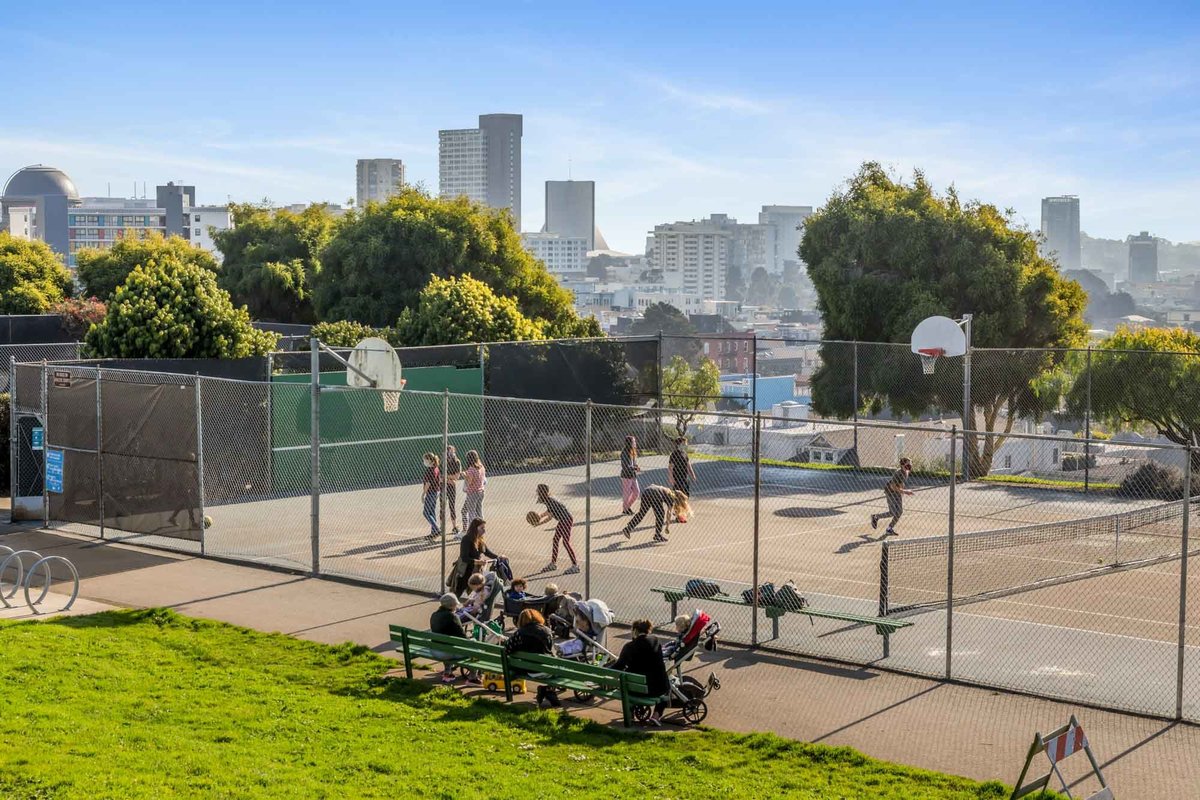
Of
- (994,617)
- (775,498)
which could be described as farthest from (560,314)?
(994,617)

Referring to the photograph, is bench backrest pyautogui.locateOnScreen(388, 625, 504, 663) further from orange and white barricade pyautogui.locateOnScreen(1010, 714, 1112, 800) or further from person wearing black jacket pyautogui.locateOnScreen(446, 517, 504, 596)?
orange and white barricade pyautogui.locateOnScreen(1010, 714, 1112, 800)

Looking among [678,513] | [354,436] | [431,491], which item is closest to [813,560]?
[678,513]

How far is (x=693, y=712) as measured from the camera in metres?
12.4

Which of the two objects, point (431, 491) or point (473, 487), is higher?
point (473, 487)

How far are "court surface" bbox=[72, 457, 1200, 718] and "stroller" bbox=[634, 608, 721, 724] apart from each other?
1754mm

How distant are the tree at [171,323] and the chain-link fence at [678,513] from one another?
173cm

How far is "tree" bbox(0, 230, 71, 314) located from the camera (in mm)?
47938

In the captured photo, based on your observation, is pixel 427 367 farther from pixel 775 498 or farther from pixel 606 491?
pixel 775 498

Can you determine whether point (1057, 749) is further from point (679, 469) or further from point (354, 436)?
point (354, 436)

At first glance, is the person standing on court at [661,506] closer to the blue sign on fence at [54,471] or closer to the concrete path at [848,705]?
the concrete path at [848,705]

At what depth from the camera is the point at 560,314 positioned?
41.6 metres

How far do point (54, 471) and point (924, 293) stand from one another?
72.5 ft

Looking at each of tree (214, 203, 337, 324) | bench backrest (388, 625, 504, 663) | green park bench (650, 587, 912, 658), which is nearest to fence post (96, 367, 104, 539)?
bench backrest (388, 625, 504, 663)

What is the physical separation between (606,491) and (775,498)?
3819 millimetres
